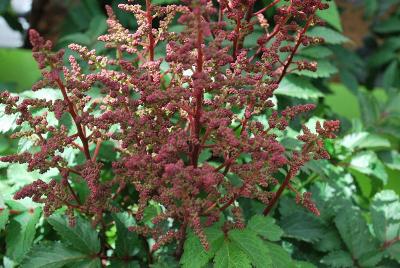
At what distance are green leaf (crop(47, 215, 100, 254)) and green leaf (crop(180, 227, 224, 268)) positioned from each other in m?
0.28

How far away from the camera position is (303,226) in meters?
1.54

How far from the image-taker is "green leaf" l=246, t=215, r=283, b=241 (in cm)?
122

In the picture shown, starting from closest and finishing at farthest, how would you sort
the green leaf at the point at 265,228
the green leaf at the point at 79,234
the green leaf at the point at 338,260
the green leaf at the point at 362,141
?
the green leaf at the point at 265,228 < the green leaf at the point at 79,234 < the green leaf at the point at 338,260 < the green leaf at the point at 362,141

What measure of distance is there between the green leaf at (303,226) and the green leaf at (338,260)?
6 centimetres

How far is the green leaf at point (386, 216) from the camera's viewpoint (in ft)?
5.13

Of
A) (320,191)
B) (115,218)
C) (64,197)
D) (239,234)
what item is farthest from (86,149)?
(320,191)

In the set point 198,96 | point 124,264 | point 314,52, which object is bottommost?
point 124,264

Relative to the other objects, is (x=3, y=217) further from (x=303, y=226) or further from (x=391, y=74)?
(x=391, y=74)

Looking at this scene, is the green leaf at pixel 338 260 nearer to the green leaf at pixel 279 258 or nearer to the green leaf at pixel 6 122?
the green leaf at pixel 279 258

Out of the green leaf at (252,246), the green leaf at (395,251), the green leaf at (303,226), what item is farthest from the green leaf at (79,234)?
the green leaf at (395,251)

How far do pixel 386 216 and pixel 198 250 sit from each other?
0.70 meters

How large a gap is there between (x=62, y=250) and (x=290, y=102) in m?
0.99

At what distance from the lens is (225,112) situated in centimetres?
107

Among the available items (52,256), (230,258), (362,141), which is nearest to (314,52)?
(362,141)
